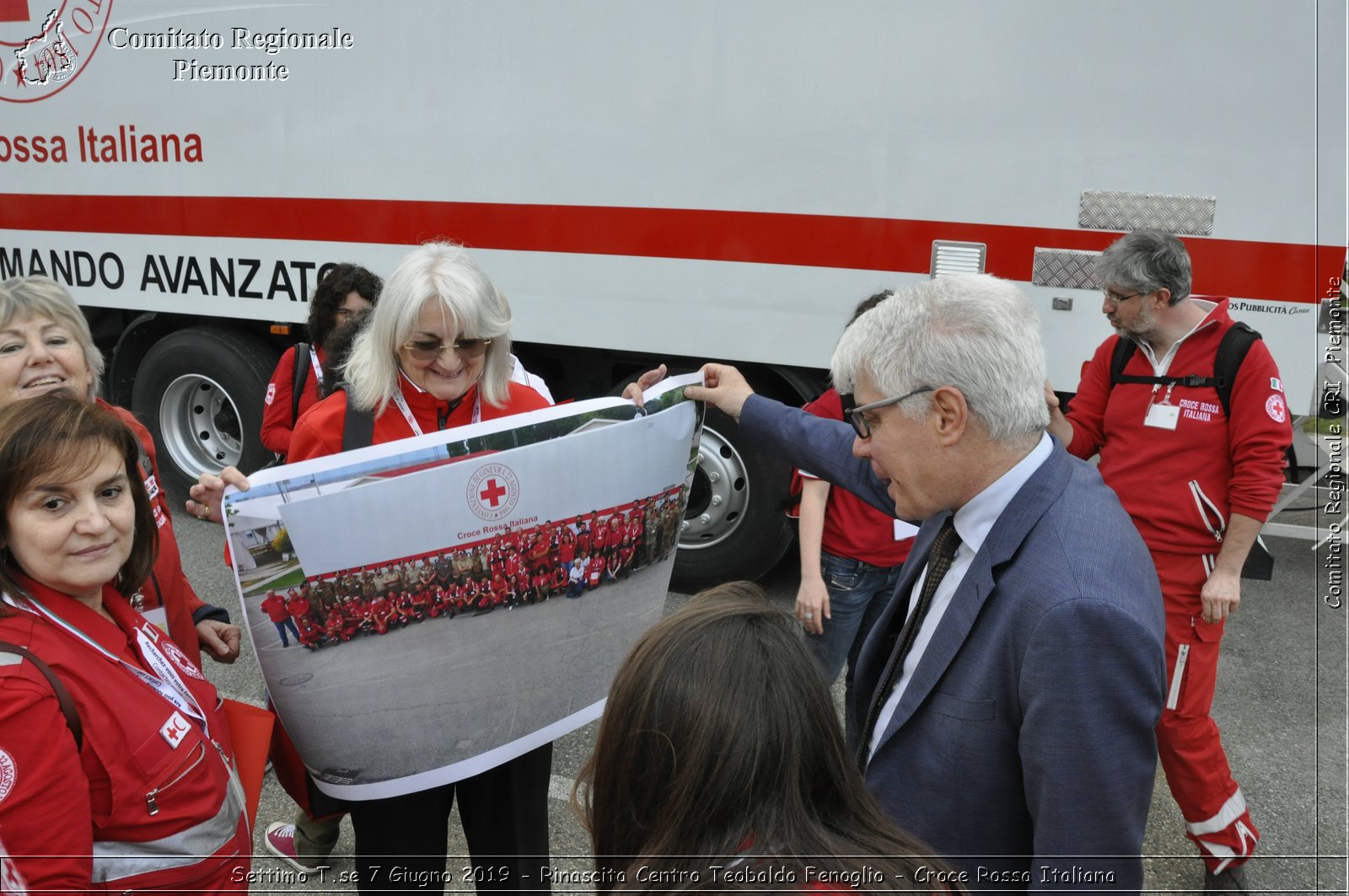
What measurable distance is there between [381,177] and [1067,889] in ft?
15.1

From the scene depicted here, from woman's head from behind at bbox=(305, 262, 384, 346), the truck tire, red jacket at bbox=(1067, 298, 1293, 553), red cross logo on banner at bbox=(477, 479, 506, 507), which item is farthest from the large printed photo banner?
the truck tire

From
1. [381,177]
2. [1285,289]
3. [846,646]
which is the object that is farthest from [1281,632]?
[381,177]

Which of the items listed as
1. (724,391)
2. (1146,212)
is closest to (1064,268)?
(1146,212)

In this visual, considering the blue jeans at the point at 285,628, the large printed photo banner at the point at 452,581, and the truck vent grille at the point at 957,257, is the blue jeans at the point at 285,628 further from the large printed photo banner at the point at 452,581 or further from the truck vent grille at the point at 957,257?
the truck vent grille at the point at 957,257

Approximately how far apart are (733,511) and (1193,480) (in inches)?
90.3

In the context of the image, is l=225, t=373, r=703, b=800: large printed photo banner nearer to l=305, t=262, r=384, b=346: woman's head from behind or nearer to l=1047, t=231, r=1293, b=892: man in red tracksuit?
l=1047, t=231, r=1293, b=892: man in red tracksuit

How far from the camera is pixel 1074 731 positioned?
1.36m

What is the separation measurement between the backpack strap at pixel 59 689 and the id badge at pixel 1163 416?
9.82 feet

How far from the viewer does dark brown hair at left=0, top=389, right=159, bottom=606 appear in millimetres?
1576

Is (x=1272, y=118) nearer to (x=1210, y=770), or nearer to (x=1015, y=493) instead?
(x=1210, y=770)

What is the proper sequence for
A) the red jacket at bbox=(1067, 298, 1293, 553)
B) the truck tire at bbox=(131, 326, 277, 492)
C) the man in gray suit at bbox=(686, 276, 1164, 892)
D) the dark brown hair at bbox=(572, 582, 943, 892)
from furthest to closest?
the truck tire at bbox=(131, 326, 277, 492) → the red jacket at bbox=(1067, 298, 1293, 553) → the man in gray suit at bbox=(686, 276, 1164, 892) → the dark brown hair at bbox=(572, 582, 943, 892)

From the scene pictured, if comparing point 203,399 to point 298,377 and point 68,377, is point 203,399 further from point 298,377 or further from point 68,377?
point 68,377

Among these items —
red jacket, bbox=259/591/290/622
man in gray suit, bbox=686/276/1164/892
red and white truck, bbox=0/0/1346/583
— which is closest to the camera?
man in gray suit, bbox=686/276/1164/892

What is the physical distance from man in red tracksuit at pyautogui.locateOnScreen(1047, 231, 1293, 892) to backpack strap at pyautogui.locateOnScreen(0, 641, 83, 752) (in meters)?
2.53
